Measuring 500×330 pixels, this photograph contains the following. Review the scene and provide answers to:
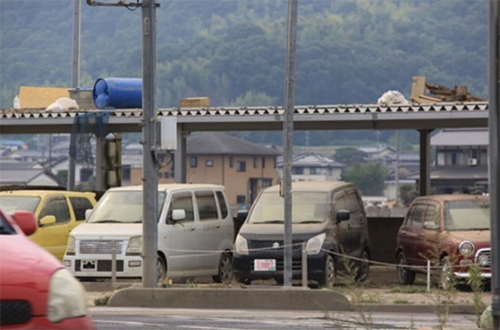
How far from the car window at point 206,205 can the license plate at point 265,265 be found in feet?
7.36

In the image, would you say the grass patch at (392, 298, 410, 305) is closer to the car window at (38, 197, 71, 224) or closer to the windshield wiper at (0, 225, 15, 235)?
the car window at (38, 197, 71, 224)

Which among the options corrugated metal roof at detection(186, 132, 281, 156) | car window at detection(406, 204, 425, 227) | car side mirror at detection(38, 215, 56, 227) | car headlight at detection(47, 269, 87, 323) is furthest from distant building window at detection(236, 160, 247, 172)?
car headlight at detection(47, 269, 87, 323)

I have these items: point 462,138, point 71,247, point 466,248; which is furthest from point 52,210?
point 462,138

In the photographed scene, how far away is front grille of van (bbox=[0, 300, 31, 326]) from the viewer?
8508 millimetres

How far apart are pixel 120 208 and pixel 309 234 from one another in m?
3.64

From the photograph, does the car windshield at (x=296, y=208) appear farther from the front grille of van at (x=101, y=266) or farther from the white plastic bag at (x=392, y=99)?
the white plastic bag at (x=392, y=99)

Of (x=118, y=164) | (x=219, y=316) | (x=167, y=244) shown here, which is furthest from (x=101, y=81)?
(x=219, y=316)

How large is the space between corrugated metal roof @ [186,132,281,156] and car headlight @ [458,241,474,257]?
135 metres

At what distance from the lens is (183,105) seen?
34406 millimetres

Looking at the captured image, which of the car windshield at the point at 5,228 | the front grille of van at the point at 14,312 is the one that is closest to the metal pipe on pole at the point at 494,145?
the car windshield at the point at 5,228

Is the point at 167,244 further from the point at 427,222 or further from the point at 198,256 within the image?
the point at 427,222

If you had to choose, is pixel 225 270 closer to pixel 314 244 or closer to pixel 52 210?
pixel 314 244

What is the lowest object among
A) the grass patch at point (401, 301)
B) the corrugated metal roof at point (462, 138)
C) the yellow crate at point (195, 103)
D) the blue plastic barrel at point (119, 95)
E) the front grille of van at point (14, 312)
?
the grass patch at point (401, 301)

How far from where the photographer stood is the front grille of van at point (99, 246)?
84.0ft
